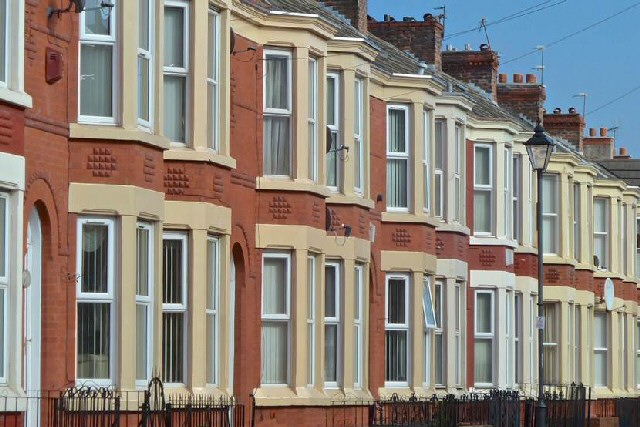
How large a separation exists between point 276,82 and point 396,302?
24.3 feet

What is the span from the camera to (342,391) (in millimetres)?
29156

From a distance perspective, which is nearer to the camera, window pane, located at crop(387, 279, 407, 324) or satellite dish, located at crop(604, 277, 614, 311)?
window pane, located at crop(387, 279, 407, 324)

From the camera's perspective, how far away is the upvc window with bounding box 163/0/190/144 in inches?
914

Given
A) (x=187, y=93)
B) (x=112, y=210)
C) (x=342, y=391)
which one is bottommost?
(x=342, y=391)

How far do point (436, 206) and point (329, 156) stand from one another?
6.26 meters

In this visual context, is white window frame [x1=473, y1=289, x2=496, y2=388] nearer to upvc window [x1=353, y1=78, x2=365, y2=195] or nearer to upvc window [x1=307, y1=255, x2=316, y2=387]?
upvc window [x1=353, y1=78, x2=365, y2=195]

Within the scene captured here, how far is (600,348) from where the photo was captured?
4909 cm

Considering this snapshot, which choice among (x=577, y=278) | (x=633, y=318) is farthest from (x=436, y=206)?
(x=633, y=318)

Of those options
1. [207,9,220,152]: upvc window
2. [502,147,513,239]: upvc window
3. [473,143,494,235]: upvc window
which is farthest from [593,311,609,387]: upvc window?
[207,9,220,152]: upvc window

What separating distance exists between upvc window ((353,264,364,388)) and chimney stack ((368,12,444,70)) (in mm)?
10556

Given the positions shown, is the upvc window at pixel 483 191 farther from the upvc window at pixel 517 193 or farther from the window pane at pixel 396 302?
the window pane at pixel 396 302

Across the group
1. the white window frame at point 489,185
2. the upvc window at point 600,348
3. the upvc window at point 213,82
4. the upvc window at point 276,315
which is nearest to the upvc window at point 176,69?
the upvc window at point 213,82

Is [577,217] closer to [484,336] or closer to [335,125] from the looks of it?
[484,336]

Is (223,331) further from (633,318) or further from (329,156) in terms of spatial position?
(633,318)
